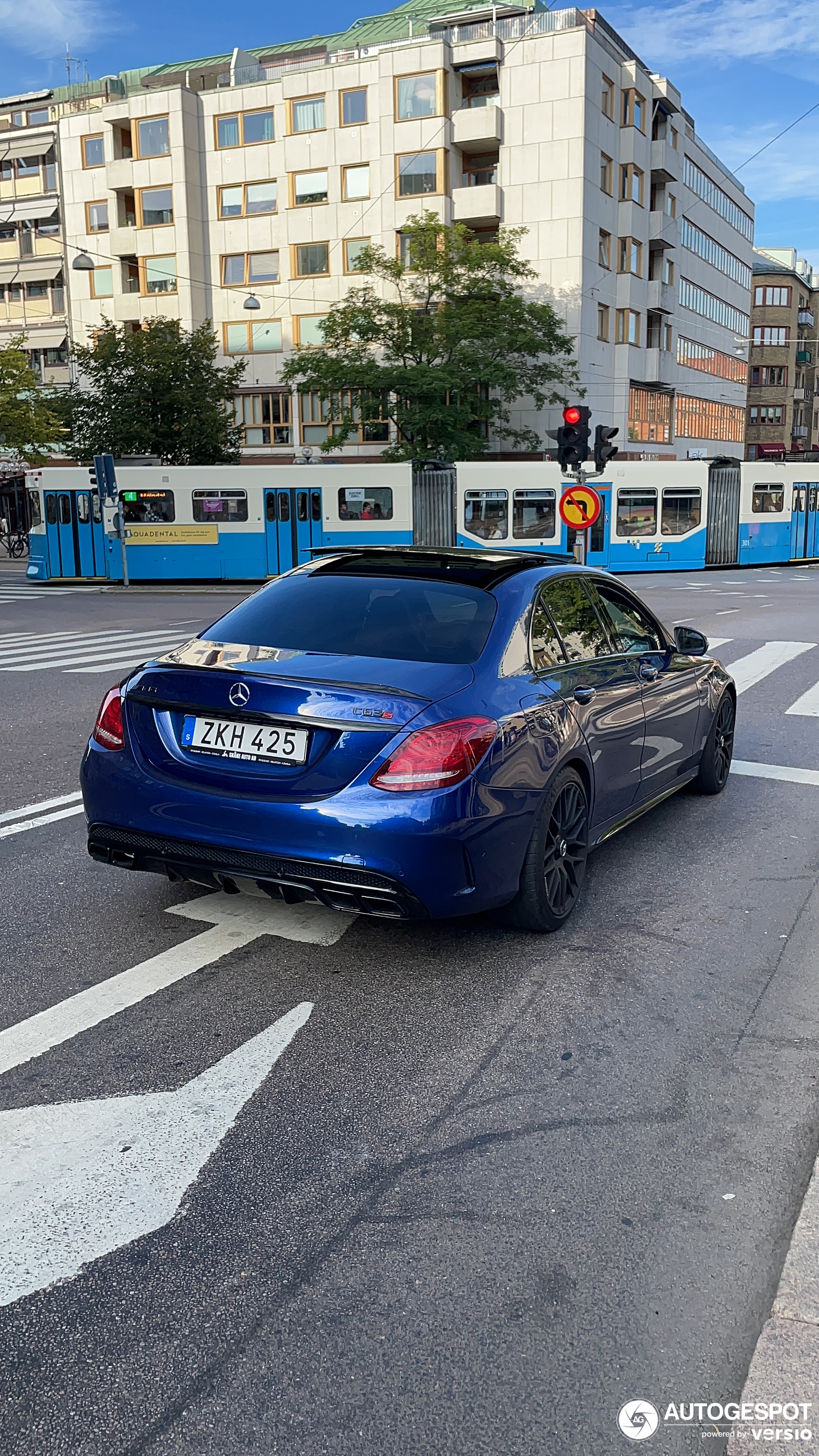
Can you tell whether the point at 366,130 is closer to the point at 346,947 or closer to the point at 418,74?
the point at 418,74

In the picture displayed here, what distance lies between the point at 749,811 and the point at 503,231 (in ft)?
133

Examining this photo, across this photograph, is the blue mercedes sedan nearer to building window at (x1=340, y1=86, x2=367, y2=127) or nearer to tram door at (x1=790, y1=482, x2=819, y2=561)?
tram door at (x1=790, y1=482, x2=819, y2=561)

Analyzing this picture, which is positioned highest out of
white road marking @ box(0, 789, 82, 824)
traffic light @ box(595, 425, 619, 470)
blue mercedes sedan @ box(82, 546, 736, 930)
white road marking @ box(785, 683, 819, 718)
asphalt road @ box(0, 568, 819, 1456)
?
traffic light @ box(595, 425, 619, 470)

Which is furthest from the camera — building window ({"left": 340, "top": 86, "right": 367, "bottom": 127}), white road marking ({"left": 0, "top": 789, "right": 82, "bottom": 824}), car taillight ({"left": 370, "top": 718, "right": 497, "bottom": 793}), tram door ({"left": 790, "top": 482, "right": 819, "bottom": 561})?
building window ({"left": 340, "top": 86, "right": 367, "bottom": 127})

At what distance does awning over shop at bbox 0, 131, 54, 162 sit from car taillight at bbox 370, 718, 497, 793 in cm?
6435

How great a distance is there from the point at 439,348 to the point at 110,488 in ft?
53.5

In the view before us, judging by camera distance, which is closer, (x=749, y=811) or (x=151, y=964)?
(x=151, y=964)

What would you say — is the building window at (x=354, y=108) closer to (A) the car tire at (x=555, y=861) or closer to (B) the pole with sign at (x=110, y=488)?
(B) the pole with sign at (x=110, y=488)

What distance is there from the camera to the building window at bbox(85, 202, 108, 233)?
52.6 meters

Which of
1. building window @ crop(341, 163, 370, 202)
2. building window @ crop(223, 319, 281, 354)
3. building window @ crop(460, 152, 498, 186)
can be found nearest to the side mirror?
building window @ crop(460, 152, 498, 186)

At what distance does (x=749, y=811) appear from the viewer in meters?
7.05

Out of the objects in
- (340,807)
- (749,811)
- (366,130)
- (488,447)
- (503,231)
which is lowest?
(749,811)

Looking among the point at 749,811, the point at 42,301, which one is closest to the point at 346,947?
the point at 749,811

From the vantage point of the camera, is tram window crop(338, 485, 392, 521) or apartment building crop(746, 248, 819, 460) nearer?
tram window crop(338, 485, 392, 521)
